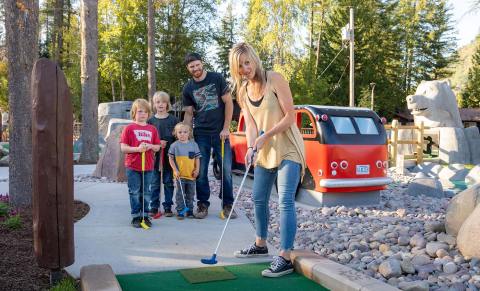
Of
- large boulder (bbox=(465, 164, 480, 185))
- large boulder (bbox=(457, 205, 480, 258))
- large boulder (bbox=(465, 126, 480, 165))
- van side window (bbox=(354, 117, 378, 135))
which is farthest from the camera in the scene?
large boulder (bbox=(465, 126, 480, 165))

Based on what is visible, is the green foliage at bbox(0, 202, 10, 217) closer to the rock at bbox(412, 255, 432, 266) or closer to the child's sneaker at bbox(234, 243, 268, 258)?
the child's sneaker at bbox(234, 243, 268, 258)

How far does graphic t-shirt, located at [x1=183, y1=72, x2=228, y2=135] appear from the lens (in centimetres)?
535

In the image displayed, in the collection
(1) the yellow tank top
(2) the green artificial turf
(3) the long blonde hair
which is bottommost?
(2) the green artificial turf

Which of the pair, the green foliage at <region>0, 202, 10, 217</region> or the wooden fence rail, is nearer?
the green foliage at <region>0, 202, 10, 217</region>

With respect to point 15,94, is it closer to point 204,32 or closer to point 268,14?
point 268,14

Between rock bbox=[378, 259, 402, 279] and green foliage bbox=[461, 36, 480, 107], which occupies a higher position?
green foliage bbox=[461, 36, 480, 107]

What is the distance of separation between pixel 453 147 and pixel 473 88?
3191cm

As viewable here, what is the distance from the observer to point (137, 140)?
501cm

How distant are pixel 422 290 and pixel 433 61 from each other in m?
43.8

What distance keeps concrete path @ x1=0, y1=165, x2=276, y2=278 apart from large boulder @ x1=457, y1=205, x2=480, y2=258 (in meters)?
1.60

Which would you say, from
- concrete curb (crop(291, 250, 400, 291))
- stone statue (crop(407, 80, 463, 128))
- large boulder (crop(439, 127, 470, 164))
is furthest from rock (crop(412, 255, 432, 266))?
stone statue (crop(407, 80, 463, 128))

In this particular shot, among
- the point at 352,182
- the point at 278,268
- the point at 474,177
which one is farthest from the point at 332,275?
the point at 474,177

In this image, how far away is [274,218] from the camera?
5.95m

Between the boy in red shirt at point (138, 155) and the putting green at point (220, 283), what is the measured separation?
1.57 meters
